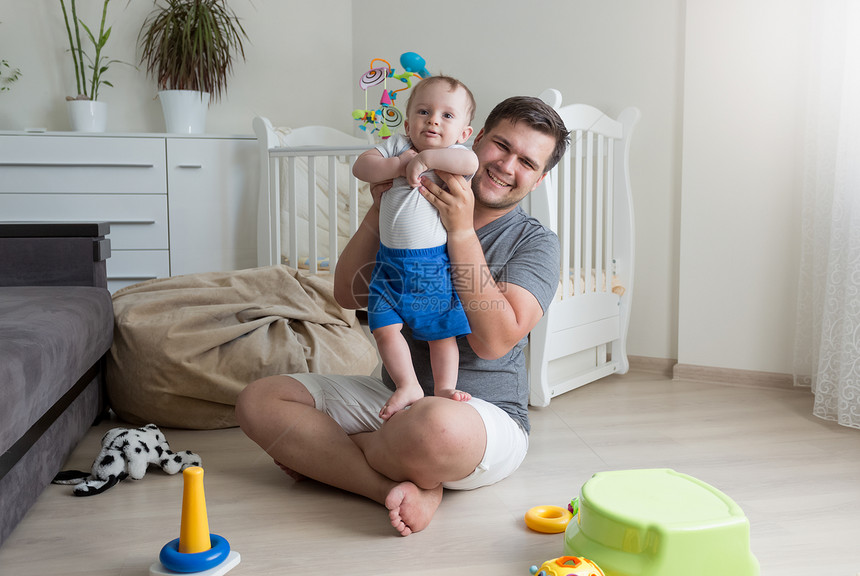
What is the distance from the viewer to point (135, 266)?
114 inches

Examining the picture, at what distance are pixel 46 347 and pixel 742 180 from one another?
1.98m

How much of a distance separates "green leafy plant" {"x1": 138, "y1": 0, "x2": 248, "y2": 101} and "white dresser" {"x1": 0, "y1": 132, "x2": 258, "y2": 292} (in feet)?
1.10

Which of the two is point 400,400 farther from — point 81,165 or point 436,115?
point 81,165

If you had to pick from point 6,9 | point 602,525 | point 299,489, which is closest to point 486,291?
point 602,525

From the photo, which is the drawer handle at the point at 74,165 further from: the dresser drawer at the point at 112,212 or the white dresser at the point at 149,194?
the dresser drawer at the point at 112,212

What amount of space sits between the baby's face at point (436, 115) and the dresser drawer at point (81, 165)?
2.05 metres

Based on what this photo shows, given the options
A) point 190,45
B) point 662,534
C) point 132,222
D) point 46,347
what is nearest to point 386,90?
point 190,45

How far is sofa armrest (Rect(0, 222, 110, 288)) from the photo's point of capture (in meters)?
1.80

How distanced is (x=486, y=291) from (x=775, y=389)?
58.7 inches

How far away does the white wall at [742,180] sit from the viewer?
217 centimetres

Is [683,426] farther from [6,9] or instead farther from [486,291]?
[6,9]

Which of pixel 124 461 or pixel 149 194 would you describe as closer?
pixel 124 461

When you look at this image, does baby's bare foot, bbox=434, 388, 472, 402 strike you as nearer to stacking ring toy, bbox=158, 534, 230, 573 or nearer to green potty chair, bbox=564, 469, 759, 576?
green potty chair, bbox=564, 469, 759, 576

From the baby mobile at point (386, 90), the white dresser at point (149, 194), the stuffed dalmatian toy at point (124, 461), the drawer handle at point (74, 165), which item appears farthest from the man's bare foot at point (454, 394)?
the drawer handle at point (74, 165)
